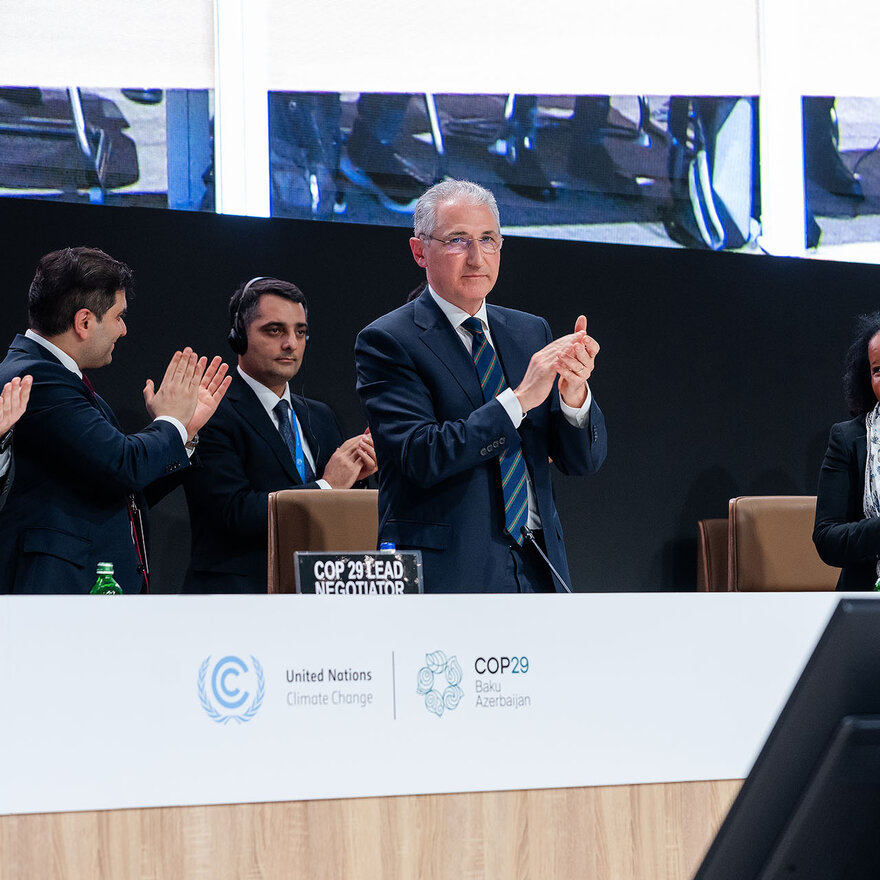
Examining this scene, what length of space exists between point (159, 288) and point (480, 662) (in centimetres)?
220

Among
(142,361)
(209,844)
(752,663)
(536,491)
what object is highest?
(142,361)

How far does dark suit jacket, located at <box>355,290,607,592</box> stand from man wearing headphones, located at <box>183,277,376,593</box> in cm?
77

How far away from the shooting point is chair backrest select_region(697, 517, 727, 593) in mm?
3830

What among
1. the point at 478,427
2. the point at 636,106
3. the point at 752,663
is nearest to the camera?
the point at 752,663

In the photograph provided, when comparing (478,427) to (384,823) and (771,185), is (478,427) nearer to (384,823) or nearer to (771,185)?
(384,823)

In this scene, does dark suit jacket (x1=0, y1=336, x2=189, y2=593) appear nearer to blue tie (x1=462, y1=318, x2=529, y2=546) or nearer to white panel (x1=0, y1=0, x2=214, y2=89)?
blue tie (x1=462, y1=318, x2=529, y2=546)

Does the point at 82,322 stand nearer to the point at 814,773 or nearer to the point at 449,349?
the point at 449,349

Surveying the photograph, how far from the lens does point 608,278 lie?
13.2 feet

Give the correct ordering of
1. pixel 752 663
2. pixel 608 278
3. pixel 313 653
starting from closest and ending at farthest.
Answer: pixel 313 653 → pixel 752 663 → pixel 608 278

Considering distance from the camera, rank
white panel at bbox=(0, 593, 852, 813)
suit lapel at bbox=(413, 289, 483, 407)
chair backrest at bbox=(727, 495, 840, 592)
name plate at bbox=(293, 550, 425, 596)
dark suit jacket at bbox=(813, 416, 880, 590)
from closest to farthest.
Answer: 1. white panel at bbox=(0, 593, 852, 813)
2. name plate at bbox=(293, 550, 425, 596)
3. suit lapel at bbox=(413, 289, 483, 407)
4. dark suit jacket at bbox=(813, 416, 880, 590)
5. chair backrest at bbox=(727, 495, 840, 592)

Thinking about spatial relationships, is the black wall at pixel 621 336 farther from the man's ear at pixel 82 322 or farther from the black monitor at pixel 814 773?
the black monitor at pixel 814 773

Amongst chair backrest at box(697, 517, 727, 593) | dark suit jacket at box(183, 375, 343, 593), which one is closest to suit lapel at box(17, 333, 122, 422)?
dark suit jacket at box(183, 375, 343, 593)

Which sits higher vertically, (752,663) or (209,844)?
(752,663)

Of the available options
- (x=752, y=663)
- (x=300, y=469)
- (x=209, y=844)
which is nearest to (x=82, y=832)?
(x=209, y=844)
